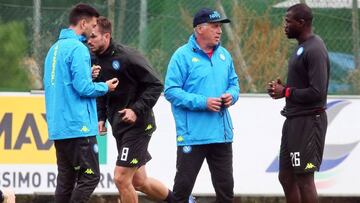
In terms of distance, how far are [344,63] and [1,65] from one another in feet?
13.5

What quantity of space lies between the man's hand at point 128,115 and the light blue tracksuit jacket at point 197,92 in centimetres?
47

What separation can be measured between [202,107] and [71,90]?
120cm

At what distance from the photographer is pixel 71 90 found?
9578 mm

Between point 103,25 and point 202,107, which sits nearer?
point 202,107

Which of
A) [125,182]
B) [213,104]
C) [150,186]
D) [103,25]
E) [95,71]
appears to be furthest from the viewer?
[150,186]

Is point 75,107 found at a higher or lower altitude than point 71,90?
lower

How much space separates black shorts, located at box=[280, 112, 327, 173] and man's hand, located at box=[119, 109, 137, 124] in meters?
1.50

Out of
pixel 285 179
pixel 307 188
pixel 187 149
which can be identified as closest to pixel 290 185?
pixel 285 179

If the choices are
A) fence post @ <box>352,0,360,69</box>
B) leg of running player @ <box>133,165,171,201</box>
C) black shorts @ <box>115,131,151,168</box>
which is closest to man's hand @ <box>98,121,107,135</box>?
black shorts @ <box>115,131,151,168</box>

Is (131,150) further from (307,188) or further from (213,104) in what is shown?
(307,188)

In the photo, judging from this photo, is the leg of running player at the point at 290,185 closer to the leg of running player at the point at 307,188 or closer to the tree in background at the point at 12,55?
the leg of running player at the point at 307,188

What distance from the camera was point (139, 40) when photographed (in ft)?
42.3

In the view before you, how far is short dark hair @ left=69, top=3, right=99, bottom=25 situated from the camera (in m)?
9.76

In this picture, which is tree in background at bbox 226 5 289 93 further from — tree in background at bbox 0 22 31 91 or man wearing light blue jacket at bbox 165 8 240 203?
man wearing light blue jacket at bbox 165 8 240 203
